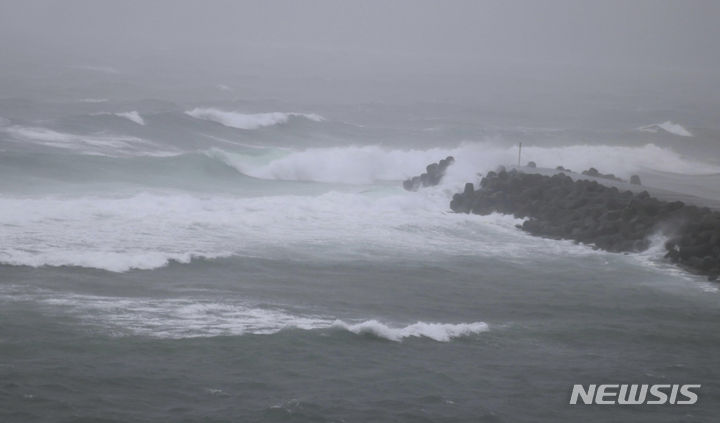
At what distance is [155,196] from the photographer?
2623 centimetres

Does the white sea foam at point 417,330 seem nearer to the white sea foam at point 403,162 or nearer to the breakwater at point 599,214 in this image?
the breakwater at point 599,214

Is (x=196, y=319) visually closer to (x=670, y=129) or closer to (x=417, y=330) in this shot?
(x=417, y=330)

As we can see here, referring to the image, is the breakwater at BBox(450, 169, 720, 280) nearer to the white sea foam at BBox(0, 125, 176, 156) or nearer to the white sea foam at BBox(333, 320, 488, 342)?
the white sea foam at BBox(333, 320, 488, 342)

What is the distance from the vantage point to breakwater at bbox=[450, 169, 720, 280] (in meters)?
22.0

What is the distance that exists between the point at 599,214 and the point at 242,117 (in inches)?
1015

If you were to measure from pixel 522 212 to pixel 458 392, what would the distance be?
14270mm

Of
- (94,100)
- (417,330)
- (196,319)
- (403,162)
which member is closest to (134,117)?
(94,100)

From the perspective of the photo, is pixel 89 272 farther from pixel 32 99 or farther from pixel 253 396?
pixel 32 99

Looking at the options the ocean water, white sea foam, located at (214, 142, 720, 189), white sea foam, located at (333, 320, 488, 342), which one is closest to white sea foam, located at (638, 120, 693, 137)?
white sea foam, located at (214, 142, 720, 189)

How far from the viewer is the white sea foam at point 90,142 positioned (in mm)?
33781

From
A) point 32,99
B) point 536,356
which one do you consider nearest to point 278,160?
point 32,99

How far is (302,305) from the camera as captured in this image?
16.1 m

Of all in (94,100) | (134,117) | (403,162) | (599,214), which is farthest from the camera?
(94,100)

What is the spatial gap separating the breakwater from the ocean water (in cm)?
48
